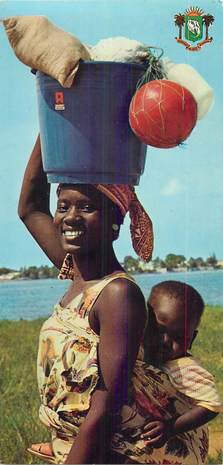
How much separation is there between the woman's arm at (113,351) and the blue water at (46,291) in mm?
217

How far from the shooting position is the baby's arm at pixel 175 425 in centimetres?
468

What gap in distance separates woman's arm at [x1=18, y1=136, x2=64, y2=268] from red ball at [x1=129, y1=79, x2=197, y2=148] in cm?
69

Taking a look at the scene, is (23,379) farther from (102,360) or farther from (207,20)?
(207,20)

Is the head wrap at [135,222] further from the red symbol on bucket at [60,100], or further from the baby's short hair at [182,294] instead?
the red symbol on bucket at [60,100]

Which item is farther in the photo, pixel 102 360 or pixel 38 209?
pixel 38 209

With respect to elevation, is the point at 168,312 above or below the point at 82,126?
below

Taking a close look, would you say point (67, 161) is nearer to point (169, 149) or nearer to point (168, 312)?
point (169, 149)

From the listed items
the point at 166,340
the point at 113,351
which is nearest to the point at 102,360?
the point at 113,351

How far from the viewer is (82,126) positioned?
4.49 meters

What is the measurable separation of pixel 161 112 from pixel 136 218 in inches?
24.7

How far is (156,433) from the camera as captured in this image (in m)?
4.68

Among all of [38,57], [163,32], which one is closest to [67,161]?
[38,57]

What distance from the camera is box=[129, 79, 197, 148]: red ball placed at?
171 inches

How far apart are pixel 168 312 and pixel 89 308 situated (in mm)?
382
